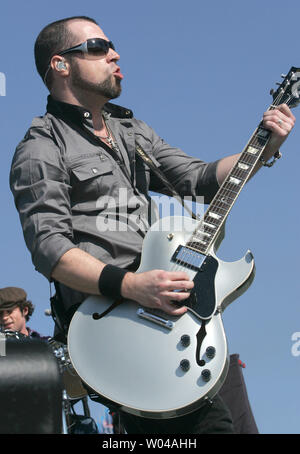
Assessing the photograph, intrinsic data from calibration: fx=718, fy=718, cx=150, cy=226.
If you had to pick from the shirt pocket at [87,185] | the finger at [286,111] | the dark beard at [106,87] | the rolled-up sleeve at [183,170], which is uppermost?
the finger at [286,111]

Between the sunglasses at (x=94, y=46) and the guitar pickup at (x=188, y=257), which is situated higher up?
the sunglasses at (x=94, y=46)

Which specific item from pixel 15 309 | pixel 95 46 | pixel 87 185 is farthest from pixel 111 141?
pixel 15 309

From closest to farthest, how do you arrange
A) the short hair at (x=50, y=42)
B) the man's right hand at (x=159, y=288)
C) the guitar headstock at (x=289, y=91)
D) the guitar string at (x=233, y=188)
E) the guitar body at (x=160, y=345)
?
1. the guitar body at (x=160, y=345)
2. the man's right hand at (x=159, y=288)
3. the guitar string at (x=233, y=188)
4. the guitar headstock at (x=289, y=91)
5. the short hair at (x=50, y=42)

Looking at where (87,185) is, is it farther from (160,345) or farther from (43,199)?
(160,345)

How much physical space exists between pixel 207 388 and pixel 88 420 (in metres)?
2.20

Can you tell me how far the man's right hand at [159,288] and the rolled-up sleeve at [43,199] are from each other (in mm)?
395

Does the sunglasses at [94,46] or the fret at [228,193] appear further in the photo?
the sunglasses at [94,46]

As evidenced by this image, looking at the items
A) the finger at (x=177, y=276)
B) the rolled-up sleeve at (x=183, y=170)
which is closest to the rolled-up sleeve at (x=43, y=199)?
the finger at (x=177, y=276)

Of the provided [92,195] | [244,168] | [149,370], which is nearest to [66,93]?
[92,195]

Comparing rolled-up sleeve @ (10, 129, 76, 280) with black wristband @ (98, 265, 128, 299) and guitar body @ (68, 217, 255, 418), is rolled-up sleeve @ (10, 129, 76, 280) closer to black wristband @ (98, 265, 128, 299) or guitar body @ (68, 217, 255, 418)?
black wristband @ (98, 265, 128, 299)

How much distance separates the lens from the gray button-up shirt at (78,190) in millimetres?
3939

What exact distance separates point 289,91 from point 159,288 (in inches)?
64.9

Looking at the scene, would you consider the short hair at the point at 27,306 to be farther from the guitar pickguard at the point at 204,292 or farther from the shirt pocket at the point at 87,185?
the guitar pickguard at the point at 204,292

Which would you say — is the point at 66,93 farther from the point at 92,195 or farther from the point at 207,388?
the point at 207,388
